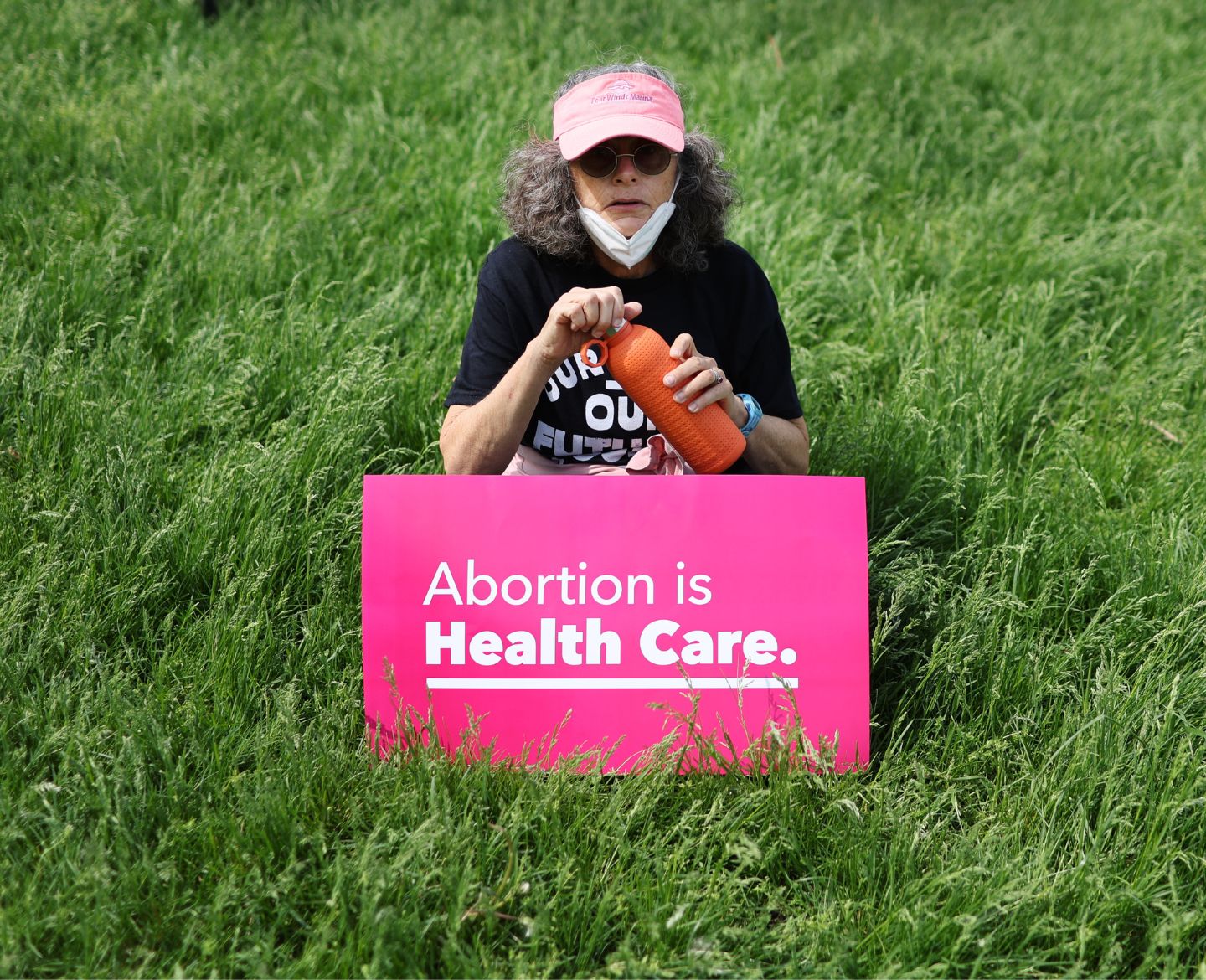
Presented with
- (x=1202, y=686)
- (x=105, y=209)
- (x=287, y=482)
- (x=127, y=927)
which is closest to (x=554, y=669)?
(x=127, y=927)

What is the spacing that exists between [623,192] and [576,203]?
0.12 metres

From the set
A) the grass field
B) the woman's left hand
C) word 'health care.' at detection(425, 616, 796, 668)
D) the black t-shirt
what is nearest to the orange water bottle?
the woman's left hand

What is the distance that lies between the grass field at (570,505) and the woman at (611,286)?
554 mm

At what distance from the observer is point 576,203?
2.71m

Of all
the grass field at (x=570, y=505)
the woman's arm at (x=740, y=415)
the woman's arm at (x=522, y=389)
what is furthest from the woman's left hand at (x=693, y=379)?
the grass field at (x=570, y=505)

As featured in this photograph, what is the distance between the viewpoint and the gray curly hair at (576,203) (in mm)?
2699

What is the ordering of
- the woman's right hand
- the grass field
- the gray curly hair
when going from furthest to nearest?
the gray curly hair, the woman's right hand, the grass field

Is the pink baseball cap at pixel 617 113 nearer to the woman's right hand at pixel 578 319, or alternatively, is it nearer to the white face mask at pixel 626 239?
the white face mask at pixel 626 239

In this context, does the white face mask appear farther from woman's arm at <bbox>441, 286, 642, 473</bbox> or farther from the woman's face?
woman's arm at <bbox>441, 286, 642, 473</bbox>

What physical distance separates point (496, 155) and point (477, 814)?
10.4 ft

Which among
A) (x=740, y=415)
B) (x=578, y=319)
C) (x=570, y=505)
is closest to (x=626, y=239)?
(x=578, y=319)

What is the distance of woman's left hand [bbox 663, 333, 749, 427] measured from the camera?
7.99 ft

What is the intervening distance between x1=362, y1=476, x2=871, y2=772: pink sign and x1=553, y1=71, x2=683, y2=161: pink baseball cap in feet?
2.57

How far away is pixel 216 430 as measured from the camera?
10.8 ft
